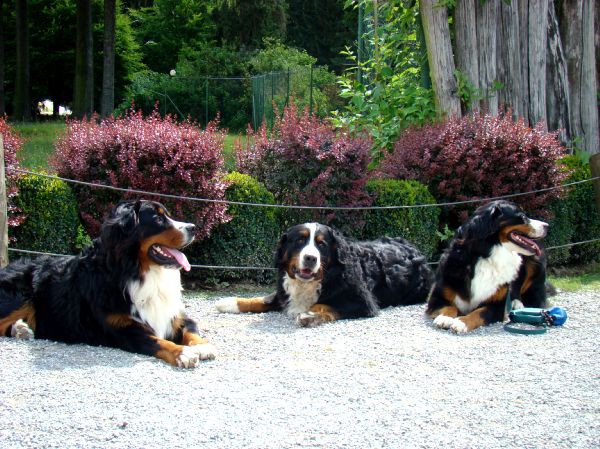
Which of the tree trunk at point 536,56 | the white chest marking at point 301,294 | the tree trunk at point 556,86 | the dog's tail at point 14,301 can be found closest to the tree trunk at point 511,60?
the tree trunk at point 536,56

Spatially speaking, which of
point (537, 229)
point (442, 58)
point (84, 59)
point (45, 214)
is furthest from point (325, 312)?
point (84, 59)

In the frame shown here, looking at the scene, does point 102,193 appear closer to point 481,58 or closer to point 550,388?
point 550,388

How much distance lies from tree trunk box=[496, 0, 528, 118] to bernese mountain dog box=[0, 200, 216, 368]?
24.1 feet

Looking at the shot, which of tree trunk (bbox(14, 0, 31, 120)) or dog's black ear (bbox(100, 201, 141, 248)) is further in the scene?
tree trunk (bbox(14, 0, 31, 120))

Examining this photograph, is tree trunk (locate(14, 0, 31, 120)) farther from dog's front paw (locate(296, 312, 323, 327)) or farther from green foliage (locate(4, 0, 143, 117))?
dog's front paw (locate(296, 312, 323, 327))

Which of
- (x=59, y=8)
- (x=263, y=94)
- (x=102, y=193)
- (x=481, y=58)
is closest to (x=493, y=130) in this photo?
(x=481, y=58)

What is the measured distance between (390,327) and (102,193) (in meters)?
3.58

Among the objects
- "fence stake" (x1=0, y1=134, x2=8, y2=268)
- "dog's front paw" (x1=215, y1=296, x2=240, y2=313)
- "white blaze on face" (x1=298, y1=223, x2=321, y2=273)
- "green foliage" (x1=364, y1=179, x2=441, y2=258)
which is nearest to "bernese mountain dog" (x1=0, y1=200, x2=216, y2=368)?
"fence stake" (x1=0, y1=134, x2=8, y2=268)

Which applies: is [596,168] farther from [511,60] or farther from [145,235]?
[145,235]

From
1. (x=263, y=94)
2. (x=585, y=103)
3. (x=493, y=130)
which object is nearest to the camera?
(x=493, y=130)

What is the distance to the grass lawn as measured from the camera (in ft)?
56.9

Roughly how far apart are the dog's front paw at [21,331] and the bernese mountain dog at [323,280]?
1994mm

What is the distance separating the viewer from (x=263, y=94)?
2588cm

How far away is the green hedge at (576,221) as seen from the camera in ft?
34.7
